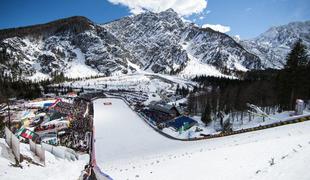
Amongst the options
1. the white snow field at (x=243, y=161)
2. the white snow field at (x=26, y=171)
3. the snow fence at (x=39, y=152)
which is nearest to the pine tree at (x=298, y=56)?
the white snow field at (x=243, y=161)

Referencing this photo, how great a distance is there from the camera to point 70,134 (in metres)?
35.5

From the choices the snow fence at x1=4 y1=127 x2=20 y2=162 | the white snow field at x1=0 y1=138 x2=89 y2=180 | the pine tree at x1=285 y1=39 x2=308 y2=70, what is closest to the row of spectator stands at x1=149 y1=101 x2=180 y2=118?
the pine tree at x1=285 y1=39 x2=308 y2=70

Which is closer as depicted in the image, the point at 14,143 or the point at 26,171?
the point at 26,171

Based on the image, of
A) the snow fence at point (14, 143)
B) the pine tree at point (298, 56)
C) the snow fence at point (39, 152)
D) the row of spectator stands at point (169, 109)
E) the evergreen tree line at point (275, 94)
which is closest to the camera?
the snow fence at point (14, 143)

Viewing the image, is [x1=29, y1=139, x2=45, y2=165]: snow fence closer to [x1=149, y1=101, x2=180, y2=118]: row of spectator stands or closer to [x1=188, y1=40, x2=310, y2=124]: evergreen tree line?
[x1=188, y1=40, x2=310, y2=124]: evergreen tree line

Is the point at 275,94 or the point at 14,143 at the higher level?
the point at 275,94

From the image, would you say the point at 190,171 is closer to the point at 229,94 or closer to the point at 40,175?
the point at 40,175

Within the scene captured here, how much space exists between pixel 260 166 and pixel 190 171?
4123 mm

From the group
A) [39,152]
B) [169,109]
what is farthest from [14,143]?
[169,109]

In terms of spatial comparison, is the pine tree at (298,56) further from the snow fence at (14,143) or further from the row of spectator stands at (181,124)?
the snow fence at (14,143)

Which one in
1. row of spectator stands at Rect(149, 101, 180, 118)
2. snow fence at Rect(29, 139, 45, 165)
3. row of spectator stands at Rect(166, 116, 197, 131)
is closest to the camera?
snow fence at Rect(29, 139, 45, 165)

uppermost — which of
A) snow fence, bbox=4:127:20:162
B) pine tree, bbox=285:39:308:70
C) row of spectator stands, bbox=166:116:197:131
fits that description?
pine tree, bbox=285:39:308:70

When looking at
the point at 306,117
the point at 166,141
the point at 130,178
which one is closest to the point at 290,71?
the point at 306,117

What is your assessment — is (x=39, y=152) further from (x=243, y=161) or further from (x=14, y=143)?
(x=243, y=161)
